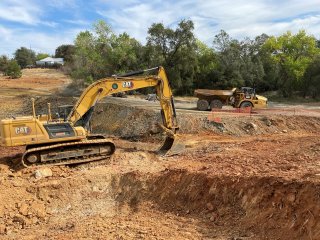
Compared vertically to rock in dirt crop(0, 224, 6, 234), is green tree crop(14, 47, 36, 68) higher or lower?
higher

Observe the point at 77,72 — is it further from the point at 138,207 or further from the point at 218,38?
the point at 138,207

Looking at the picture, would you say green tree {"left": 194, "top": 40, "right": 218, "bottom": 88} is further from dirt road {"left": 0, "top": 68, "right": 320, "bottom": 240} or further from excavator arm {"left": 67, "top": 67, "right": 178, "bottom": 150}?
excavator arm {"left": 67, "top": 67, "right": 178, "bottom": 150}

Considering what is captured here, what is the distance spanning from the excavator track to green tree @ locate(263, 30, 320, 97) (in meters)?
31.2

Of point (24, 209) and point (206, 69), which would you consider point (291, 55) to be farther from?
point (24, 209)

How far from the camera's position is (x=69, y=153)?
12.8 m

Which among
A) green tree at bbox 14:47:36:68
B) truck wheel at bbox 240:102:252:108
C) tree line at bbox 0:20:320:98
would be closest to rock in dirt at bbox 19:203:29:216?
truck wheel at bbox 240:102:252:108

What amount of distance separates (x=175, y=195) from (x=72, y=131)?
4692mm

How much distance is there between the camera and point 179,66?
3788 cm

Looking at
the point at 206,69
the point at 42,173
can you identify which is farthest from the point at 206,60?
the point at 42,173

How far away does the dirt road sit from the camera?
7.64 m

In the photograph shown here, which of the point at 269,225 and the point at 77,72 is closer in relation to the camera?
the point at 269,225

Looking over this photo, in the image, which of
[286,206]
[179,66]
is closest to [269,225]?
[286,206]

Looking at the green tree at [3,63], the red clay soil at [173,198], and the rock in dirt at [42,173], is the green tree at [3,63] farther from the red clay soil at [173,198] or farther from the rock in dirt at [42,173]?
the rock in dirt at [42,173]

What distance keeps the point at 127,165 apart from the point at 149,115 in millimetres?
6661
